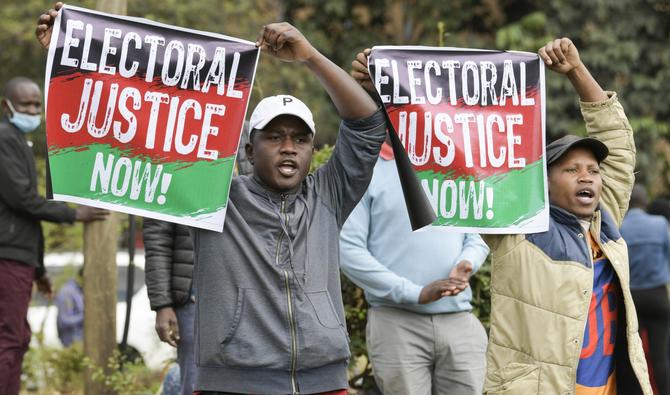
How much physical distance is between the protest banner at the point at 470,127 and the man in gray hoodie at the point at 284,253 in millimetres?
425

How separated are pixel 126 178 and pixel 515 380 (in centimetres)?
180

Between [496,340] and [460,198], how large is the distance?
0.65 meters

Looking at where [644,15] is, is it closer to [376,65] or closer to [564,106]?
[564,106]

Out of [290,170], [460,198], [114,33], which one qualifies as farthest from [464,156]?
[114,33]

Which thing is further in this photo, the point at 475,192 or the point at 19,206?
the point at 19,206

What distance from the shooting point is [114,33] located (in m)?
4.74

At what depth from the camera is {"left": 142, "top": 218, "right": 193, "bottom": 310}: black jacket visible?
6109 mm

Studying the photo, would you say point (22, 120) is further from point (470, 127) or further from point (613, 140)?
point (613, 140)

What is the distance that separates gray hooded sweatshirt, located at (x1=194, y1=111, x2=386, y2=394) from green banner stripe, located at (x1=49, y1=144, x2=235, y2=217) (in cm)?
17

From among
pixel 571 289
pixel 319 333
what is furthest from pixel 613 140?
pixel 319 333

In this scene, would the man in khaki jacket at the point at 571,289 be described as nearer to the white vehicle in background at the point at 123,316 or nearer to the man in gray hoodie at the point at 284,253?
the man in gray hoodie at the point at 284,253

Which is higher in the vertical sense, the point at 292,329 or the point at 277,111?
the point at 277,111

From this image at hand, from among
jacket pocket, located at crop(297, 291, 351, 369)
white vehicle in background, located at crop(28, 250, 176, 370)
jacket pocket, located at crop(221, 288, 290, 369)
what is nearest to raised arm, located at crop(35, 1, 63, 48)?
jacket pocket, located at crop(221, 288, 290, 369)

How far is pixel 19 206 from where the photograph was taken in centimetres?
753
